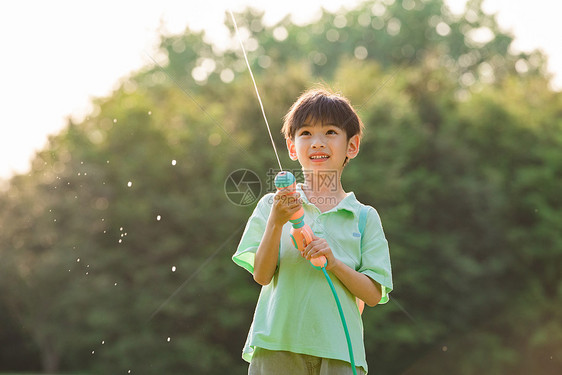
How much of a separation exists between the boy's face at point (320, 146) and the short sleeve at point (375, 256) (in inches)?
7.8

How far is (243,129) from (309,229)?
43.4 feet

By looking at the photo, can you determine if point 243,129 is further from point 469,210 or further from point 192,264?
point 469,210

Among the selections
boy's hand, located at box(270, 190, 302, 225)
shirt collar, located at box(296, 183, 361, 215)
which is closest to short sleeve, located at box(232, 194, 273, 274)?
shirt collar, located at box(296, 183, 361, 215)

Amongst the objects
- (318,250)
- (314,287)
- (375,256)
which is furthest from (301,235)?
(375,256)

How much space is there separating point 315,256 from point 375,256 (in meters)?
0.26

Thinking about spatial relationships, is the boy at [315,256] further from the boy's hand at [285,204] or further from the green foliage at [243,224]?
the green foliage at [243,224]

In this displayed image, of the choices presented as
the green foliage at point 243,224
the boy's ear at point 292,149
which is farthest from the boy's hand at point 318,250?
the green foliage at point 243,224

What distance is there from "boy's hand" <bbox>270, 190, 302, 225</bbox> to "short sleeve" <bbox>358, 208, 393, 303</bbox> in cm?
31

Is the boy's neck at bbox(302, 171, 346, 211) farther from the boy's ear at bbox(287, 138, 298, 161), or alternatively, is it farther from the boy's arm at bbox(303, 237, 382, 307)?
the boy's arm at bbox(303, 237, 382, 307)

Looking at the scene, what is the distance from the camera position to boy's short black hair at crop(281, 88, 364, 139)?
2.33 metres

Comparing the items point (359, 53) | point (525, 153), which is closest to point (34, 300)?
point (525, 153)

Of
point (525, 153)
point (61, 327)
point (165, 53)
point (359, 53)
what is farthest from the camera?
point (359, 53)

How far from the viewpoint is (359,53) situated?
24.8 meters

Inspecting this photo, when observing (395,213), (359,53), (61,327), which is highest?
(359,53)
